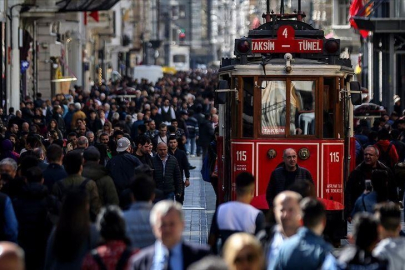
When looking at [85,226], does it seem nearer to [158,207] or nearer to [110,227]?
[110,227]

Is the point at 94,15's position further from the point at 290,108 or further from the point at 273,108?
the point at 290,108

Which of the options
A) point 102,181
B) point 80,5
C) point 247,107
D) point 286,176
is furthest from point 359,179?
point 80,5

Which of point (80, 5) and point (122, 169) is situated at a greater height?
point (80, 5)

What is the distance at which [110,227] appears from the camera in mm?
9391

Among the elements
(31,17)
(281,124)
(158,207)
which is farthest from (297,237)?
(31,17)

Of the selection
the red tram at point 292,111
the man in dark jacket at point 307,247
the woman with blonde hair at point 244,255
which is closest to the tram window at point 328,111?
the red tram at point 292,111

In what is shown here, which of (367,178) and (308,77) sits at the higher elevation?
(308,77)

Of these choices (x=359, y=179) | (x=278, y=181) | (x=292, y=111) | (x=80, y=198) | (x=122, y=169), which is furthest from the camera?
(x=292, y=111)

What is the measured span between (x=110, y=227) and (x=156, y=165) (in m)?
8.82

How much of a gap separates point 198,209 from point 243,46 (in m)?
6.13

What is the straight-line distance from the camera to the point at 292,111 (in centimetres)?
1752

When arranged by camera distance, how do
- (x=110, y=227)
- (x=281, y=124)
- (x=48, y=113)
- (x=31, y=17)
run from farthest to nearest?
(x=31, y=17) → (x=48, y=113) → (x=281, y=124) → (x=110, y=227)

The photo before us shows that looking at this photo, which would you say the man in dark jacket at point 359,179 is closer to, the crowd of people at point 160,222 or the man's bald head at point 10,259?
the crowd of people at point 160,222

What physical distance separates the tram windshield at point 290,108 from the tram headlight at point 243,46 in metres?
0.48
